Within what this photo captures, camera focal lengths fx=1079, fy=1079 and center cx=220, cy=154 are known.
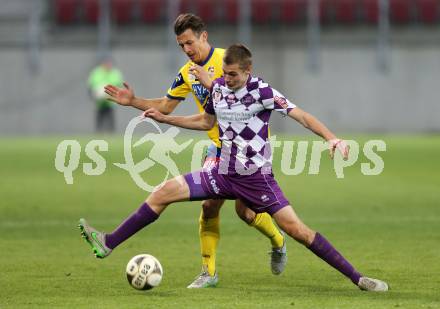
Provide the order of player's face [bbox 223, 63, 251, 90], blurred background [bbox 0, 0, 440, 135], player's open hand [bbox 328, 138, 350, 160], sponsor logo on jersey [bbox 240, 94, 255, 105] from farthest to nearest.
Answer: blurred background [bbox 0, 0, 440, 135]
sponsor logo on jersey [bbox 240, 94, 255, 105]
player's face [bbox 223, 63, 251, 90]
player's open hand [bbox 328, 138, 350, 160]

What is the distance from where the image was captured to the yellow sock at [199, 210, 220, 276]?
8516mm

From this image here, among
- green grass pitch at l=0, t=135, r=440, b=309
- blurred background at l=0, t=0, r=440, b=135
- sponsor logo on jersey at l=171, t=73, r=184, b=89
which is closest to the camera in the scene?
green grass pitch at l=0, t=135, r=440, b=309

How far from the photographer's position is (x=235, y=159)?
26.5 feet

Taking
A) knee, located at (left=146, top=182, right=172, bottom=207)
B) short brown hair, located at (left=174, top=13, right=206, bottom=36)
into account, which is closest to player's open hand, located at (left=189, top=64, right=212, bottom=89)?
short brown hair, located at (left=174, top=13, right=206, bottom=36)

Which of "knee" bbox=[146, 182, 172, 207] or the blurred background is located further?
the blurred background

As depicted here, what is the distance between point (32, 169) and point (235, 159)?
507 inches

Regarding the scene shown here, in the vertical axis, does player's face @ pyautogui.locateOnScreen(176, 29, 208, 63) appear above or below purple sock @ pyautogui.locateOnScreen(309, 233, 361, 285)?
above

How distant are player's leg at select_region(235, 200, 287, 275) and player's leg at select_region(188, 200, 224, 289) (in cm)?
19

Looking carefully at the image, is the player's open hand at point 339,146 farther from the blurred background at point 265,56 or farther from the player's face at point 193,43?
the blurred background at point 265,56

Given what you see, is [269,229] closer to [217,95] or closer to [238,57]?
[217,95]

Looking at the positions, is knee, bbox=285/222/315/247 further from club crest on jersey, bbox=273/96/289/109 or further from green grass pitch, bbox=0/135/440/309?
club crest on jersey, bbox=273/96/289/109

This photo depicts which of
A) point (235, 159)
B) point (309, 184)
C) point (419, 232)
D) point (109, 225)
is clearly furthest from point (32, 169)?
point (235, 159)

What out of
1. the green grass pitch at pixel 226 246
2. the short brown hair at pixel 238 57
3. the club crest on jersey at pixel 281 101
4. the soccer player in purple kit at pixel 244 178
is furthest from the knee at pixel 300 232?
the short brown hair at pixel 238 57

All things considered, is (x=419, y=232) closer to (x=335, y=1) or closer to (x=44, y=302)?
(x=44, y=302)
